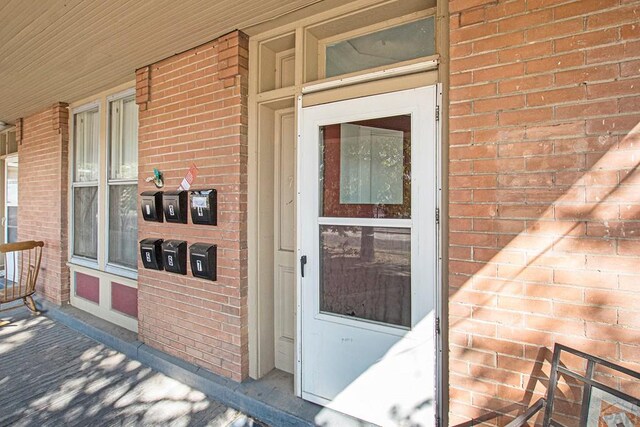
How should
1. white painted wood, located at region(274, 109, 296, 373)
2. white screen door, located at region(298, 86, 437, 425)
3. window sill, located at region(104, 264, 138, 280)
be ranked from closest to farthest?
white screen door, located at region(298, 86, 437, 425) → white painted wood, located at region(274, 109, 296, 373) → window sill, located at region(104, 264, 138, 280)

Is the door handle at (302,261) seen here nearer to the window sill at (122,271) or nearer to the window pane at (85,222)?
the window sill at (122,271)

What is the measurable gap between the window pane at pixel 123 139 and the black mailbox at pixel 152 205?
874 mm

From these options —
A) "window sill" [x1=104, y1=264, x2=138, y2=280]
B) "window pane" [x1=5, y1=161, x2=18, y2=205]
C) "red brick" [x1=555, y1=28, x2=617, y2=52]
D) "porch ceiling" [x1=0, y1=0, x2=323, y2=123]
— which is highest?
"porch ceiling" [x1=0, y1=0, x2=323, y2=123]

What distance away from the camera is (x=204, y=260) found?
8.61ft

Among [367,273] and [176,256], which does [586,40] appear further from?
[176,256]

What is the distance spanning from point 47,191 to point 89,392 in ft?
11.0

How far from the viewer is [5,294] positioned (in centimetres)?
422

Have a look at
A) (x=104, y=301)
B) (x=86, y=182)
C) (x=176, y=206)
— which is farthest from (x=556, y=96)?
(x=86, y=182)

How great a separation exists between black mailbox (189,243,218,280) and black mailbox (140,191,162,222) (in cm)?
60

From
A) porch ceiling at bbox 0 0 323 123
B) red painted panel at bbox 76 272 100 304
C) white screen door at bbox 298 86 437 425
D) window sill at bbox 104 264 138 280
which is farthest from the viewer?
red painted panel at bbox 76 272 100 304

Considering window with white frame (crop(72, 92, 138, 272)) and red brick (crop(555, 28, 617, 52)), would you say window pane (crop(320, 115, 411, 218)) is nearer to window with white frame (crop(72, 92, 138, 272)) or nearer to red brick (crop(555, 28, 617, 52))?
red brick (crop(555, 28, 617, 52))

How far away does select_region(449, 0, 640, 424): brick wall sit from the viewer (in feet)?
4.53

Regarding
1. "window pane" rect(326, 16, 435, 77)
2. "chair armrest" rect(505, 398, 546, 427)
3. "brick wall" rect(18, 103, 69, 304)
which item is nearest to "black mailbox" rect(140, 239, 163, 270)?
"window pane" rect(326, 16, 435, 77)

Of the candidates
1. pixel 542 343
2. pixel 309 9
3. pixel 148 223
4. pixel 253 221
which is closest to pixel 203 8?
pixel 309 9
